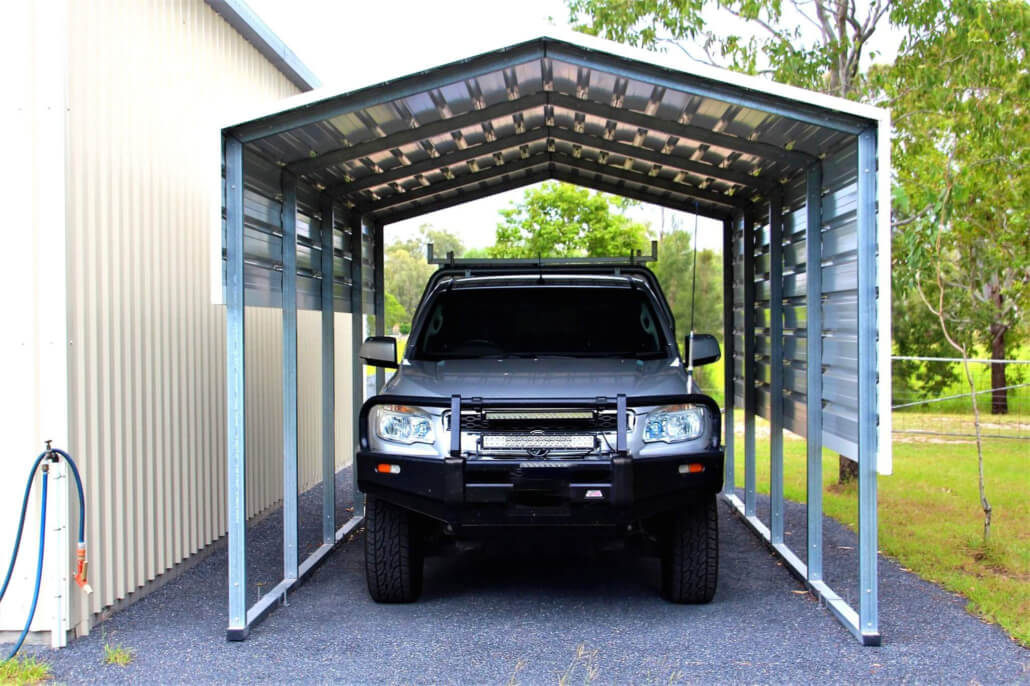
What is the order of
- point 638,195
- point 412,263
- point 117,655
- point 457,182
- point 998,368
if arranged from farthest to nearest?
point 412,263 → point 998,368 → point 638,195 → point 457,182 → point 117,655

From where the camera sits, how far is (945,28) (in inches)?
396

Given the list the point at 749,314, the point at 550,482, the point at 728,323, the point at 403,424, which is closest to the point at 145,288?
the point at 403,424

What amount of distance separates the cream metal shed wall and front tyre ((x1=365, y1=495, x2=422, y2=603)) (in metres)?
1.46

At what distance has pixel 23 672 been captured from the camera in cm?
498

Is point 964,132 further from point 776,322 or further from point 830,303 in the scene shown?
point 830,303

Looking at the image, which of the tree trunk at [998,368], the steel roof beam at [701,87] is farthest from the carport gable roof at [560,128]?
the tree trunk at [998,368]

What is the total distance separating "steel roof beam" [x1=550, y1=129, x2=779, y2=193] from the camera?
7.52 m

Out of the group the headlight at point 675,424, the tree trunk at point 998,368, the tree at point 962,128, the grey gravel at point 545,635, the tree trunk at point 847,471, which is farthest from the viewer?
the tree trunk at point 998,368

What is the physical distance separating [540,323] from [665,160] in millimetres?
1546

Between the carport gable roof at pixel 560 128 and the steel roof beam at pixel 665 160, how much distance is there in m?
0.01

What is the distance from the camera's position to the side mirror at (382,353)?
22.7 feet

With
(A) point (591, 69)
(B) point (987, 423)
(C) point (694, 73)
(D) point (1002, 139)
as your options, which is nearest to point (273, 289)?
(A) point (591, 69)

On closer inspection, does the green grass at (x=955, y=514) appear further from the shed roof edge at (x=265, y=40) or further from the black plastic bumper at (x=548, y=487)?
the shed roof edge at (x=265, y=40)

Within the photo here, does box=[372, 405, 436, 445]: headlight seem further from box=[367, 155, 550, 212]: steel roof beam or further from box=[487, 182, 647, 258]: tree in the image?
box=[487, 182, 647, 258]: tree
